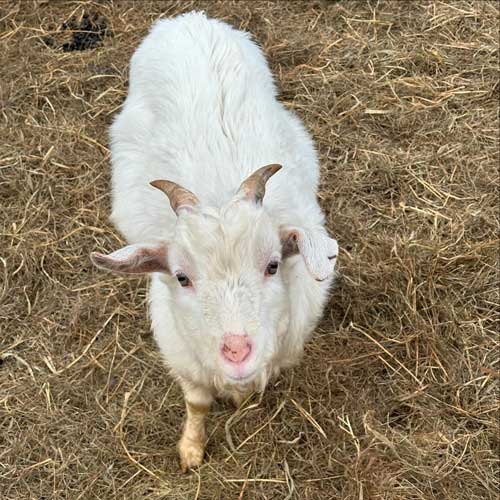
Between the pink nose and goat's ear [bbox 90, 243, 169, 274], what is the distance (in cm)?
48

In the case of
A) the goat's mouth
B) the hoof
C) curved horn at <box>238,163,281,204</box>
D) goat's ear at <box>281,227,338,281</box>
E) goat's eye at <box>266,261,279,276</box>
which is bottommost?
the hoof

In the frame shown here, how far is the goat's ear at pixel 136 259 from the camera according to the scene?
2283 millimetres

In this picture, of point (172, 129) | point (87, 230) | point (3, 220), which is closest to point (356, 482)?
point (172, 129)

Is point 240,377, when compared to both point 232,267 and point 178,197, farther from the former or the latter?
point 178,197

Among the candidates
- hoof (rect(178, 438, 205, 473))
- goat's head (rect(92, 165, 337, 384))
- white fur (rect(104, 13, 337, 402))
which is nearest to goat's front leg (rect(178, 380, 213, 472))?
hoof (rect(178, 438, 205, 473))

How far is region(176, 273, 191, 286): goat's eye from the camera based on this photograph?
2.32 m

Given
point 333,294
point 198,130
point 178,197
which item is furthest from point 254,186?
point 333,294

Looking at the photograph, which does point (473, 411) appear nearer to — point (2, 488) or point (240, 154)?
point (240, 154)

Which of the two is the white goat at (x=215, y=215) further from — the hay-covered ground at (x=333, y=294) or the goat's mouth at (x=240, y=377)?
the hay-covered ground at (x=333, y=294)

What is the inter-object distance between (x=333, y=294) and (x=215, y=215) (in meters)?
1.64

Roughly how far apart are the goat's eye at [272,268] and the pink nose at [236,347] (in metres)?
0.32

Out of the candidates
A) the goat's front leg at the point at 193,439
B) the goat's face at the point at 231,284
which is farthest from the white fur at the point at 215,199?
the goat's front leg at the point at 193,439

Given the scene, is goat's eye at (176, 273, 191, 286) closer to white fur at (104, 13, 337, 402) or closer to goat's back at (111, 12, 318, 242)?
white fur at (104, 13, 337, 402)

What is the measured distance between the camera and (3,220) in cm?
419
